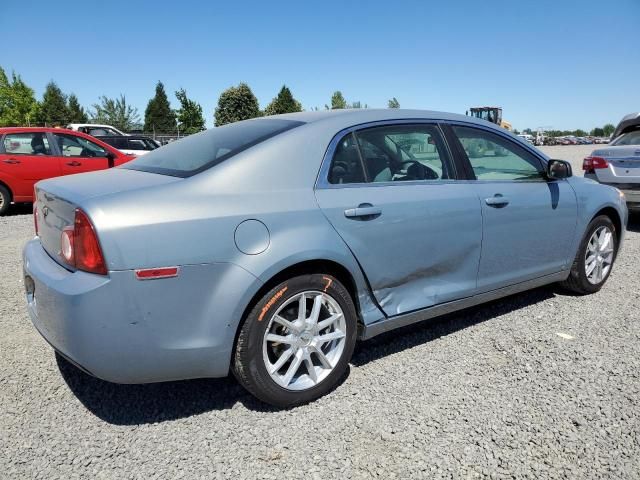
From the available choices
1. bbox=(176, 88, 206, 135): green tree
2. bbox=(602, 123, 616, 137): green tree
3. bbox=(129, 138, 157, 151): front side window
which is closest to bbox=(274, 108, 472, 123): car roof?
bbox=(129, 138, 157, 151): front side window

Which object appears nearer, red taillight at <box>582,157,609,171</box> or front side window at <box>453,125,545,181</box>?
front side window at <box>453,125,545,181</box>

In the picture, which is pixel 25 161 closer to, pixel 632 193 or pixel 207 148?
pixel 207 148

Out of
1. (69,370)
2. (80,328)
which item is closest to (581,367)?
(80,328)

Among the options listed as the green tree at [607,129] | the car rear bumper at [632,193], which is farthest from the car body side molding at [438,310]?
the green tree at [607,129]

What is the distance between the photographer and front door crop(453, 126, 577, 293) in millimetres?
3422

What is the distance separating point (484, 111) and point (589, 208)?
41.4 metres

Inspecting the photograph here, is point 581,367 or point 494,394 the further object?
point 581,367

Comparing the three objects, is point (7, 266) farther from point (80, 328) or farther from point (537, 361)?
point (537, 361)

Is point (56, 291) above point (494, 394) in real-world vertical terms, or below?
above

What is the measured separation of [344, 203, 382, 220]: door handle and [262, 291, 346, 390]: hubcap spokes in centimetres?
46

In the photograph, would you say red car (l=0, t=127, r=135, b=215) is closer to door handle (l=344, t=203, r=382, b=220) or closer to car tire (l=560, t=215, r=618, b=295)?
door handle (l=344, t=203, r=382, b=220)

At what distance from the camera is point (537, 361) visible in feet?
10.4

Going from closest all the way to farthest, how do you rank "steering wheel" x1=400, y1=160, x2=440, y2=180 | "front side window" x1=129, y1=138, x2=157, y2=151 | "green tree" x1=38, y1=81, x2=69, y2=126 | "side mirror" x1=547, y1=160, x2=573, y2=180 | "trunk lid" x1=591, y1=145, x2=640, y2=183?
"steering wheel" x1=400, y1=160, x2=440, y2=180
"side mirror" x1=547, y1=160, x2=573, y2=180
"trunk lid" x1=591, y1=145, x2=640, y2=183
"front side window" x1=129, y1=138, x2=157, y2=151
"green tree" x1=38, y1=81, x2=69, y2=126

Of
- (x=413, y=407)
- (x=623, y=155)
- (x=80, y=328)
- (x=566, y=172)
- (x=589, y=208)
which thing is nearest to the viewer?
(x=80, y=328)
